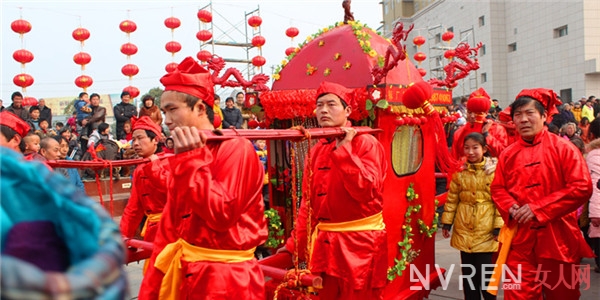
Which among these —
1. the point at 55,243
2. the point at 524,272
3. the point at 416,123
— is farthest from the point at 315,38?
the point at 55,243

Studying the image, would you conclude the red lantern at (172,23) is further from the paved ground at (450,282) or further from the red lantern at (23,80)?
the paved ground at (450,282)

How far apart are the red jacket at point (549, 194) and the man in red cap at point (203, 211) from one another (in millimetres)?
2012

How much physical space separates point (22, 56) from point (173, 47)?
3171 mm

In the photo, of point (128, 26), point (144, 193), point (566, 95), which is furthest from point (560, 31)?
point (144, 193)

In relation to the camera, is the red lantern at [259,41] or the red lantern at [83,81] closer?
the red lantern at [83,81]

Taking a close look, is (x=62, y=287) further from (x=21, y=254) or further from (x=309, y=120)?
(x=309, y=120)

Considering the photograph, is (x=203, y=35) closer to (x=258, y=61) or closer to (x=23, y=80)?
(x=258, y=61)

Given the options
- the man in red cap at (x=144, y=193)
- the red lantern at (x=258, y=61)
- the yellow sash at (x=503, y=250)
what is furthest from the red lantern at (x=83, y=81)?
the yellow sash at (x=503, y=250)

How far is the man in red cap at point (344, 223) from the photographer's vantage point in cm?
332

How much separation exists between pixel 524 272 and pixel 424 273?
1.46 meters

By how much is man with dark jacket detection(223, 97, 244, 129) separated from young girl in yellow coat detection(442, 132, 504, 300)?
5887mm

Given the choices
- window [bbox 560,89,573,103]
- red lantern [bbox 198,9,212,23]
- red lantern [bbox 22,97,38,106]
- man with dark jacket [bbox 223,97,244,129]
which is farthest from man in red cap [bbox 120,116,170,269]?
window [bbox 560,89,573,103]

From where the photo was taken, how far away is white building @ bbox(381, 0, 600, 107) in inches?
Answer: 749

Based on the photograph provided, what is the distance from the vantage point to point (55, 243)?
0.84m
